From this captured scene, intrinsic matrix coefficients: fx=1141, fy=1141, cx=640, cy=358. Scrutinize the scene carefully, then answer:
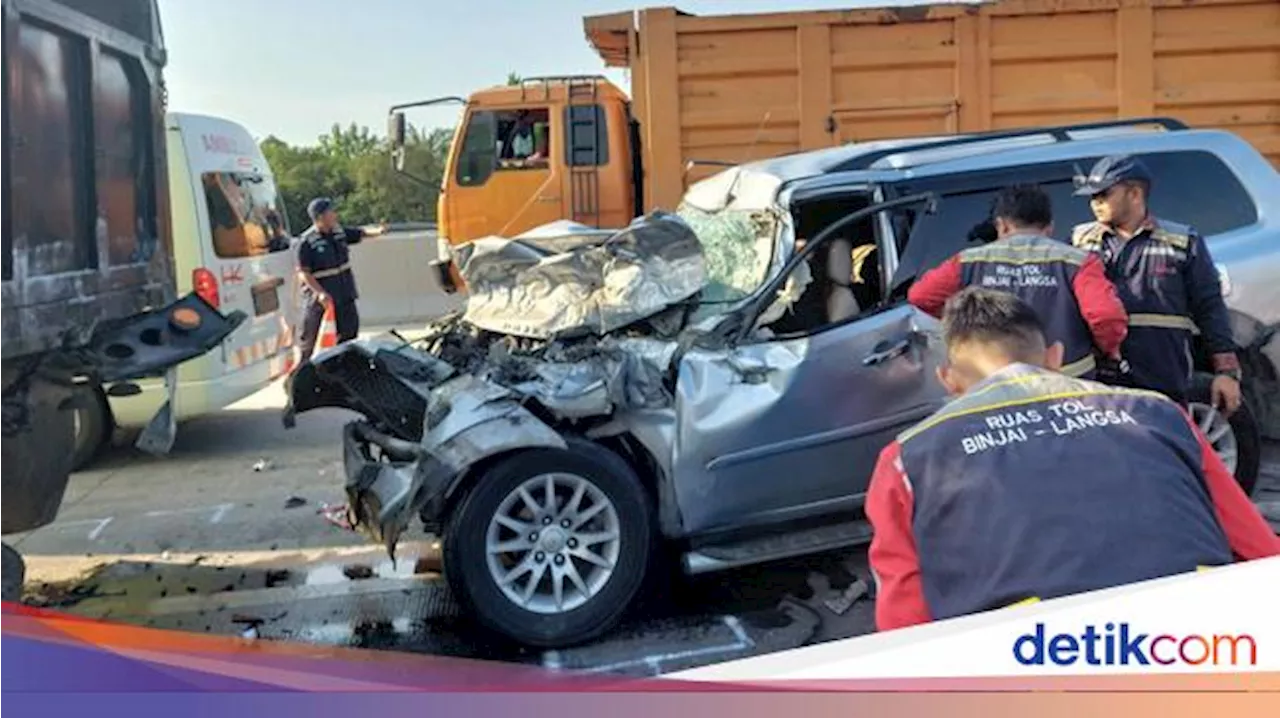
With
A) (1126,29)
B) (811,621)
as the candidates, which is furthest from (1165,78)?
(811,621)

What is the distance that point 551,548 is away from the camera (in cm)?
425

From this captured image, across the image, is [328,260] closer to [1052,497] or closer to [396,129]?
[396,129]

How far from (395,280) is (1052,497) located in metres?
16.8

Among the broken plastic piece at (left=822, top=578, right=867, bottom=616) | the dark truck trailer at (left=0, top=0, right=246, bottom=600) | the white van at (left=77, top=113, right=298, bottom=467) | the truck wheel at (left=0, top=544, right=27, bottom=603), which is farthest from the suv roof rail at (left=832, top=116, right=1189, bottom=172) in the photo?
the white van at (left=77, top=113, right=298, bottom=467)

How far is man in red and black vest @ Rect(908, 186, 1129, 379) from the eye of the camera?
3.88 metres

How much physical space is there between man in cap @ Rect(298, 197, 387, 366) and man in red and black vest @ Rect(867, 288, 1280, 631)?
795 cm

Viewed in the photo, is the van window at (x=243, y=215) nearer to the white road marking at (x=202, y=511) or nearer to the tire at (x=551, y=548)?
the white road marking at (x=202, y=511)

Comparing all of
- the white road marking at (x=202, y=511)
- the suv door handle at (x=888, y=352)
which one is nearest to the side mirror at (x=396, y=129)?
the white road marking at (x=202, y=511)

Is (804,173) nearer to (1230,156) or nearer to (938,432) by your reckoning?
(1230,156)

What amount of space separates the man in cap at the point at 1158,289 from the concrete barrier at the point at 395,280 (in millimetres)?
14244

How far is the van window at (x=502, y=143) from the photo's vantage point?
30.4ft

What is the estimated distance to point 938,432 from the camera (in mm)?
1901

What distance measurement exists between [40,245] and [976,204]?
357 cm

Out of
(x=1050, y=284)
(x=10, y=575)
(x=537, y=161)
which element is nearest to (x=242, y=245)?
(x=537, y=161)
